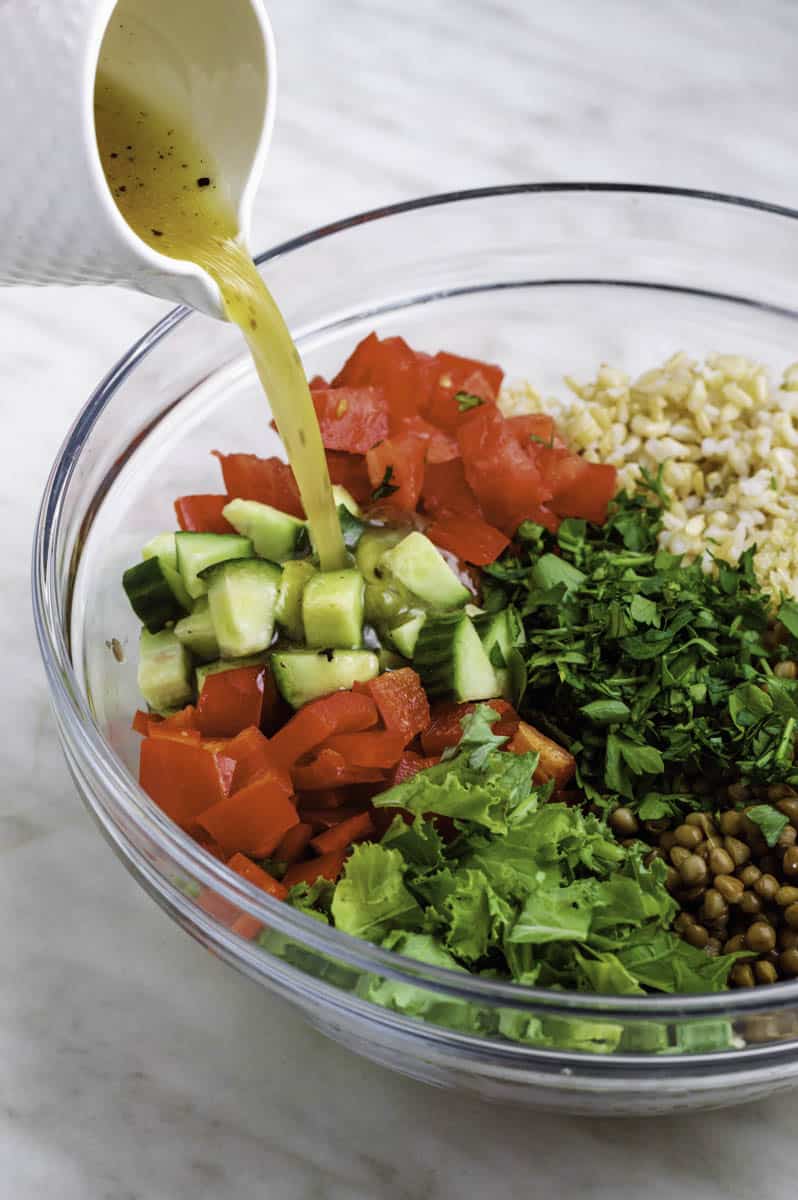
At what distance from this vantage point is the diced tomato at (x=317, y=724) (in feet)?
5.70

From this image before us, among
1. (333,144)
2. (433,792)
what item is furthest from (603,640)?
(333,144)

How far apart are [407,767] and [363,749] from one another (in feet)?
0.23

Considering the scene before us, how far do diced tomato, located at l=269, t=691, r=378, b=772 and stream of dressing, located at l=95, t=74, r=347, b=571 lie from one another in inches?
17.1

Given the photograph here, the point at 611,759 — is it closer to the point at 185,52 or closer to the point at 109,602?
the point at 109,602

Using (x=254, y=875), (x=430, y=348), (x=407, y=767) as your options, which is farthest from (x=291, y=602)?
(x=430, y=348)

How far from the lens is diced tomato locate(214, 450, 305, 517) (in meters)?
2.10

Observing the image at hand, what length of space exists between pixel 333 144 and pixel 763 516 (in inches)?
54.8

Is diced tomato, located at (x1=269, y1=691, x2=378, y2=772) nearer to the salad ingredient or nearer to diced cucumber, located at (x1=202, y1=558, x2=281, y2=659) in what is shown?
diced cucumber, located at (x1=202, y1=558, x2=281, y2=659)

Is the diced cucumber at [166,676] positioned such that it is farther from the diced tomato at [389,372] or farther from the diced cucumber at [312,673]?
the diced tomato at [389,372]

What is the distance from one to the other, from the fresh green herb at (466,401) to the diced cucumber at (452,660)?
1.66ft

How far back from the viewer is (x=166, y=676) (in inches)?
73.8

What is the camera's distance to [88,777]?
1599 millimetres

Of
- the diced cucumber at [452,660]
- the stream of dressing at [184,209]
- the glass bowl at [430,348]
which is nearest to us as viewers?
the glass bowl at [430,348]

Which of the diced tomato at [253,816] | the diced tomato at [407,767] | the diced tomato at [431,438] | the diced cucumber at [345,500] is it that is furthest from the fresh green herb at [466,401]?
the diced tomato at [253,816]
